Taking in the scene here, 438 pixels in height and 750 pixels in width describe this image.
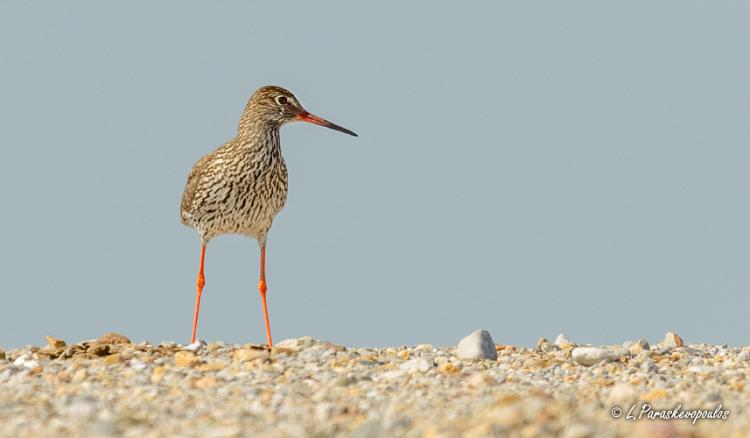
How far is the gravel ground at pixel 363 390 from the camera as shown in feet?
23.2

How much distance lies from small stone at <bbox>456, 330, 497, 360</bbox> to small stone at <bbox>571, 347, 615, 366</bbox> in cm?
96

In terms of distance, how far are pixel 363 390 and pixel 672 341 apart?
20.2 ft

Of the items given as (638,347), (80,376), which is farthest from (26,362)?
(638,347)

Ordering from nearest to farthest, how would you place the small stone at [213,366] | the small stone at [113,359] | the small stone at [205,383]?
the small stone at [205,383], the small stone at [213,366], the small stone at [113,359]

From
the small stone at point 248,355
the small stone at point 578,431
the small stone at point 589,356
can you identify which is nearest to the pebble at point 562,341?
the small stone at point 589,356

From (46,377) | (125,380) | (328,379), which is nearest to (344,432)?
(328,379)

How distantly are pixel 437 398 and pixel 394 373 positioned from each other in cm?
137

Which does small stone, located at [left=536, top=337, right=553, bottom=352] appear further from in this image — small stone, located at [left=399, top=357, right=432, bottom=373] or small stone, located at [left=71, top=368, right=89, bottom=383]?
small stone, located at [left=71, top=368, right=89, bottom=383]

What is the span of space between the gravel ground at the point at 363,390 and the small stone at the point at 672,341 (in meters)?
0.42

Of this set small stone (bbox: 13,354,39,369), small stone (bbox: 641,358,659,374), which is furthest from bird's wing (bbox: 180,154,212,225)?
small stone (bbox: 641,358,659,374)

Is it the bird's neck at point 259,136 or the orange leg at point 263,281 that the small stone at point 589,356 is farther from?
the bird's neck at point 259,136

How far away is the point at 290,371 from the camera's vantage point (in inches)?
393

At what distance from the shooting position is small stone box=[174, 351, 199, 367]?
10.4 metres

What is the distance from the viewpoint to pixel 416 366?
10156mm
